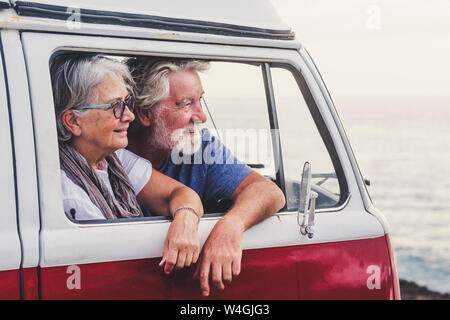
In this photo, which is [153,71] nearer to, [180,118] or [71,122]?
[180,118]

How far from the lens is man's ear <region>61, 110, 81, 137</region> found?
2.08 meters

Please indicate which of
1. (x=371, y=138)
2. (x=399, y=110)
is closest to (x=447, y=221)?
(x=371, y=138)

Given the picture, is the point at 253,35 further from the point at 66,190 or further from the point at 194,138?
the point at 66,190

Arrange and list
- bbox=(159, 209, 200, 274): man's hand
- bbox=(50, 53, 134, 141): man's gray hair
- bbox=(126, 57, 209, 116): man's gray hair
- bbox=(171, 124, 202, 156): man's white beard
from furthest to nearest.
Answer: bbox=(171, 124, 202, 156): man's white beard
bbox=(126, 57, 209, 116): man's gray hair
bbox=(50, 53, 134, 141): man's gray hair
bbox=(159, 209, 200, 274): man's hand

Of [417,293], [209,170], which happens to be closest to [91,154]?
[209,170]

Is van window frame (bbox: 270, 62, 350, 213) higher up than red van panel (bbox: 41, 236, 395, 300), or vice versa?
Answer: van window frame (bbox: 270, 62, 350, 213)

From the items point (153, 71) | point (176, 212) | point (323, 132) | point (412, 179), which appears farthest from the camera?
point (412, 179)

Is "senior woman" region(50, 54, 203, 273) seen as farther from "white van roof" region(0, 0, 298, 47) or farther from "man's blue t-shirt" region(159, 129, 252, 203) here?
"man's blue t-shirt" region(159, 129, 252, 203)

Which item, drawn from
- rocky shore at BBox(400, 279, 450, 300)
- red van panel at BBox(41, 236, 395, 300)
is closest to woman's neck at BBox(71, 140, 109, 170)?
red van panel at BBox(41, 236, 395, 300)

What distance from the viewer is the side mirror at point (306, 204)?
1.99m

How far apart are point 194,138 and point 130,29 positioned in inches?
29.9

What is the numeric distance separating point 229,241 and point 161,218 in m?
0.27

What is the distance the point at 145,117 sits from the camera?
103 inches

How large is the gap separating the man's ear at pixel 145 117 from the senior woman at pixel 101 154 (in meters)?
0.27
